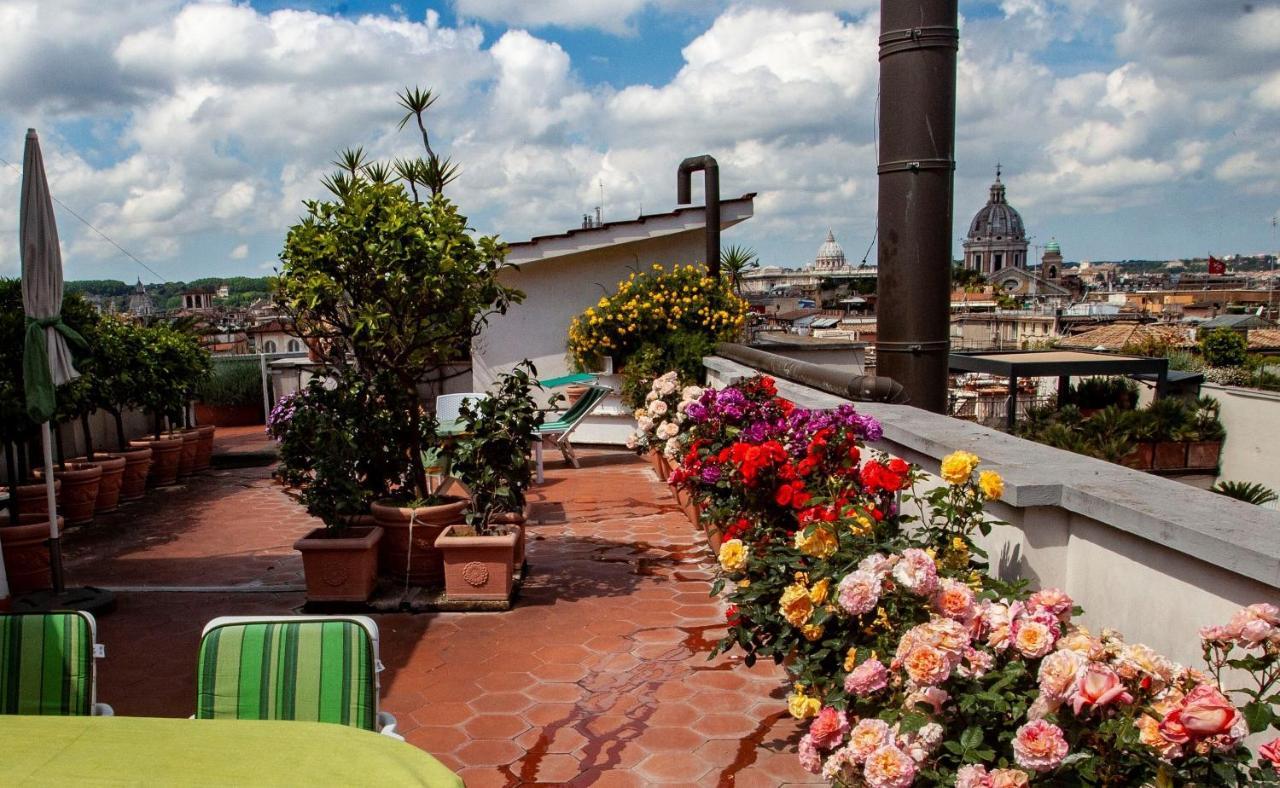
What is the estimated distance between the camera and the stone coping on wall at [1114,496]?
196 cm

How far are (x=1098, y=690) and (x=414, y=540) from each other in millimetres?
4322

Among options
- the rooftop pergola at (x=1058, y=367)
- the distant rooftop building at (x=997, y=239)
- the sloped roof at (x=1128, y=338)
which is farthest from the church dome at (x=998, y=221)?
the rooftop pergola at (x=1058, y=367)

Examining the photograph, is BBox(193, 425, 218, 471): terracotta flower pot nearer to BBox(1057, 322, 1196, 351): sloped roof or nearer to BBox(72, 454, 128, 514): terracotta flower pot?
BBox(72, 454, 128, 514): terracotta flower pot

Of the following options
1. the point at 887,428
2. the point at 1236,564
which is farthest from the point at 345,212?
the point at 1236,564

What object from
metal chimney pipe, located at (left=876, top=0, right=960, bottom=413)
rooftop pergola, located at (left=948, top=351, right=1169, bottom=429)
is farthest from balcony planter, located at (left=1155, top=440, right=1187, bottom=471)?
metal chimney pipe, located at (left=876, top=0, right=960, bottom=413)

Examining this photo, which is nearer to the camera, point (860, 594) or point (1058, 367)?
point (860, 594)

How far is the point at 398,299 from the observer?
5379 millimetres

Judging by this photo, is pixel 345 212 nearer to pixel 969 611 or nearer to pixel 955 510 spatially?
pixel 955 510

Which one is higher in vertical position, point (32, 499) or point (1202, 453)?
point (32, 499)

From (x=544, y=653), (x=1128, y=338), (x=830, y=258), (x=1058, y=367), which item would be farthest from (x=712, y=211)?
(x=830, y=258)

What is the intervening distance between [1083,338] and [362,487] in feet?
133

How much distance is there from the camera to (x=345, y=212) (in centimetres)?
526

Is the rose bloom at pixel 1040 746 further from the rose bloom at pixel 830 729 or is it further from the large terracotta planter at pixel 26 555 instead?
the large terracotta planter at pixel 26 555

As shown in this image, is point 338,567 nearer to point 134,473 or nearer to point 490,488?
point 490,488
